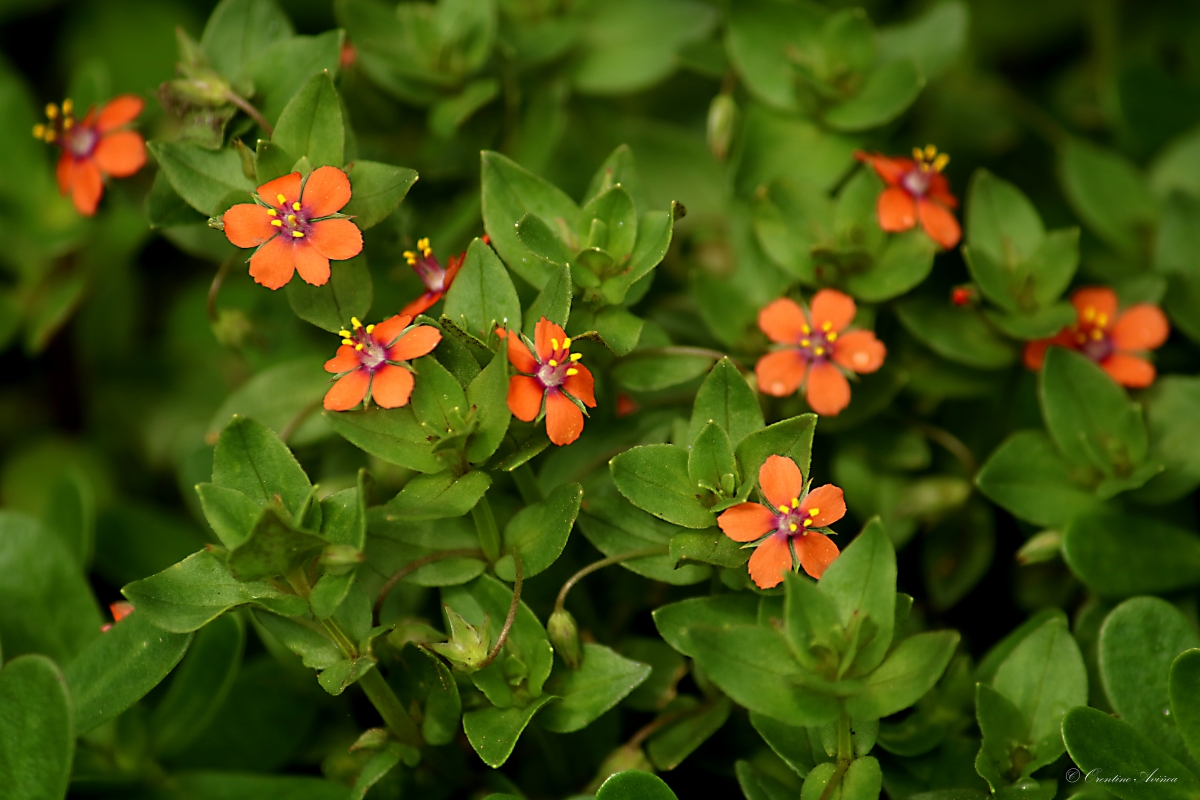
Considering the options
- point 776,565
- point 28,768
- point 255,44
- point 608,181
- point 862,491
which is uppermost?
point 255,44

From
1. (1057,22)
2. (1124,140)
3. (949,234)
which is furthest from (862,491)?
(1057,22)

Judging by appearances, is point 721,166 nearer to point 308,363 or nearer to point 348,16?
point 348,16

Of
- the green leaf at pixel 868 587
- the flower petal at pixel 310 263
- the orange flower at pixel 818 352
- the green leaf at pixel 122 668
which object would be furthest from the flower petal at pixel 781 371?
the green leaf at pixel 122 668

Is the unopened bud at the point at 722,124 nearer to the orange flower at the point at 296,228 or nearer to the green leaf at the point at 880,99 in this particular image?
the green leaf at the point at 880,99

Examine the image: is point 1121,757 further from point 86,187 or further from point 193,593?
point 86,187

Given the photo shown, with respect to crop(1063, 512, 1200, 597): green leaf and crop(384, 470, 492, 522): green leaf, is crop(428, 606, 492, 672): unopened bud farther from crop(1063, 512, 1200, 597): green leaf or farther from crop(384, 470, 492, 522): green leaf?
crop(1063, 512, 1200, 597): green leaf
